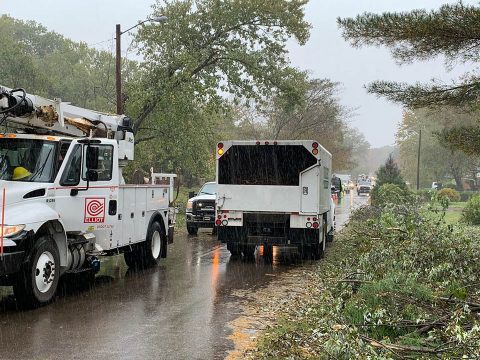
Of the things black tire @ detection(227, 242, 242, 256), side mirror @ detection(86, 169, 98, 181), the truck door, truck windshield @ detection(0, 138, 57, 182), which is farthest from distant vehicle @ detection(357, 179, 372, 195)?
truck windshield @ detection(0, 138, 57, 182)

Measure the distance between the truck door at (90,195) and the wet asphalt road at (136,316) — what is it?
40.8 inches

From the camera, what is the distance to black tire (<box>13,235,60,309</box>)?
792 cm

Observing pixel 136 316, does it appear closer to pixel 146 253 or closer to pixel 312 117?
pixel 146 253

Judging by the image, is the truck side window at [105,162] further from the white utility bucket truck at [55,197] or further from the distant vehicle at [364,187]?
the distant vehicle at [364,187]

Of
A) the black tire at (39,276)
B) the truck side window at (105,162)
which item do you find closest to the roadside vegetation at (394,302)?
the black tire at (39,276)

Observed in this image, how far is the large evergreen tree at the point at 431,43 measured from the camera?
35.1 feet

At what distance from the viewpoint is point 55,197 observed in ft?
29.1

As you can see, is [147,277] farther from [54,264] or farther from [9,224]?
[9,224]

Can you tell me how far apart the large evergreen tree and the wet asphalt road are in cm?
478

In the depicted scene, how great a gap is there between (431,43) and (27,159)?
7723mm

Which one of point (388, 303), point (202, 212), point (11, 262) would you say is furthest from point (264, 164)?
point (11, 262)

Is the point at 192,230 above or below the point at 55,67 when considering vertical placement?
below

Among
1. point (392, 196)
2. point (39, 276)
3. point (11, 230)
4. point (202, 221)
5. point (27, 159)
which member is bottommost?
point (39, 276)

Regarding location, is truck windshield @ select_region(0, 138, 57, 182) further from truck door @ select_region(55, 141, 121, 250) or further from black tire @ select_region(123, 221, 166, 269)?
black tire @ select_region(123, 221, 166, 269)
